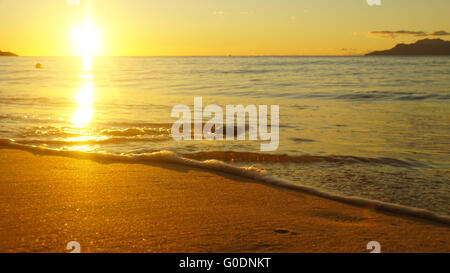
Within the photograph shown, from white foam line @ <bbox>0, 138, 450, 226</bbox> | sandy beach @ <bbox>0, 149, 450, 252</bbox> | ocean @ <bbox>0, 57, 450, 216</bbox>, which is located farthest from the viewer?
ocean @ <bbox>0, 57, 450, 216</bbox>

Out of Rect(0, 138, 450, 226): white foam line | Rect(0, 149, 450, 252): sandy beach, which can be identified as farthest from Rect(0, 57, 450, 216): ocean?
Rect(0, 149, 450, 252): sandy beach

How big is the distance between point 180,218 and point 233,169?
6.88 ft

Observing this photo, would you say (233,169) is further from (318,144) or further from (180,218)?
(318,144)

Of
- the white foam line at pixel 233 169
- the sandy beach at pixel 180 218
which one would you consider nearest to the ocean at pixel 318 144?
the white foam line at pixel 233 169

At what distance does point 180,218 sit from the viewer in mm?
3625

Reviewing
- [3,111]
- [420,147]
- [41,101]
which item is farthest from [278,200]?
[41,101]

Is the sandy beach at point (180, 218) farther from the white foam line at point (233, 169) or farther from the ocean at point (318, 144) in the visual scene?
the ocean at point (318, 144)

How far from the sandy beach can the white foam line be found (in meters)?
0.18

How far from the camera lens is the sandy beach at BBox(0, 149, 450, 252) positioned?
122 inches

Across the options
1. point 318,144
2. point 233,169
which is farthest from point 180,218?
point 318,144

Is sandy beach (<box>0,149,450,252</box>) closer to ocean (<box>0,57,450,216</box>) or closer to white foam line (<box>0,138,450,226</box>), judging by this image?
white foam line (<box>0,138,450,226</box>)
